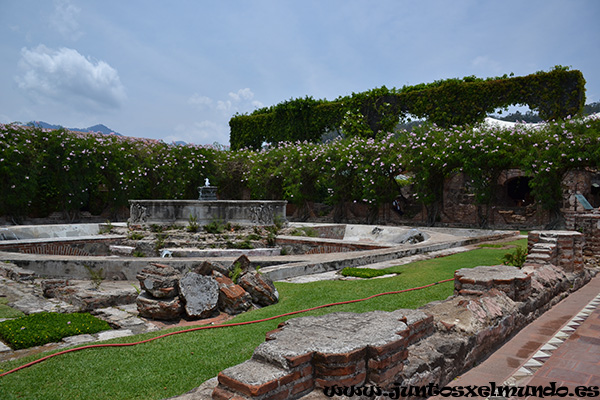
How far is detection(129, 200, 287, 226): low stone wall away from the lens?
11.9 metres

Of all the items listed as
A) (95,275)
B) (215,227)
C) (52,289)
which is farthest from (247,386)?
(215,227)

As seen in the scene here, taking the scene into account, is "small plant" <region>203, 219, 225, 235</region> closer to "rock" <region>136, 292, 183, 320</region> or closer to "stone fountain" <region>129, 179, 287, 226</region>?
"stone fountain" <region>129, 179, 287, 226</region>

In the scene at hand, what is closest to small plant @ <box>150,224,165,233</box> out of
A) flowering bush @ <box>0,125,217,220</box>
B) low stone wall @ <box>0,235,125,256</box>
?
low stone wall @ <box>0,235,125,256</box>

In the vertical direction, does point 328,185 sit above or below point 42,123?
below

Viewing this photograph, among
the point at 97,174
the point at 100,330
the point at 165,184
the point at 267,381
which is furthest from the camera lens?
the point at 165,184

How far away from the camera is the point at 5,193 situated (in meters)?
17.3

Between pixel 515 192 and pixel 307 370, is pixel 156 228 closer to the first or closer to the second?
pixel 307 370

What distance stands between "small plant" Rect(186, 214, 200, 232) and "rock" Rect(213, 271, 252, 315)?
6.42 m

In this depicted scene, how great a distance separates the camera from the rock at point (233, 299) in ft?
17.4

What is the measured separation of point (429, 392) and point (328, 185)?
17.6 metres

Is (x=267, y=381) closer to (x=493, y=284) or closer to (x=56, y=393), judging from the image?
(x=56, y=393)

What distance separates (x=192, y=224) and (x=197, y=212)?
1.22ft

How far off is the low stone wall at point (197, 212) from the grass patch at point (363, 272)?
18.0ft

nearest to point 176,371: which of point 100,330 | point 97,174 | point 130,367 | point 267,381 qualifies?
point 130,367
